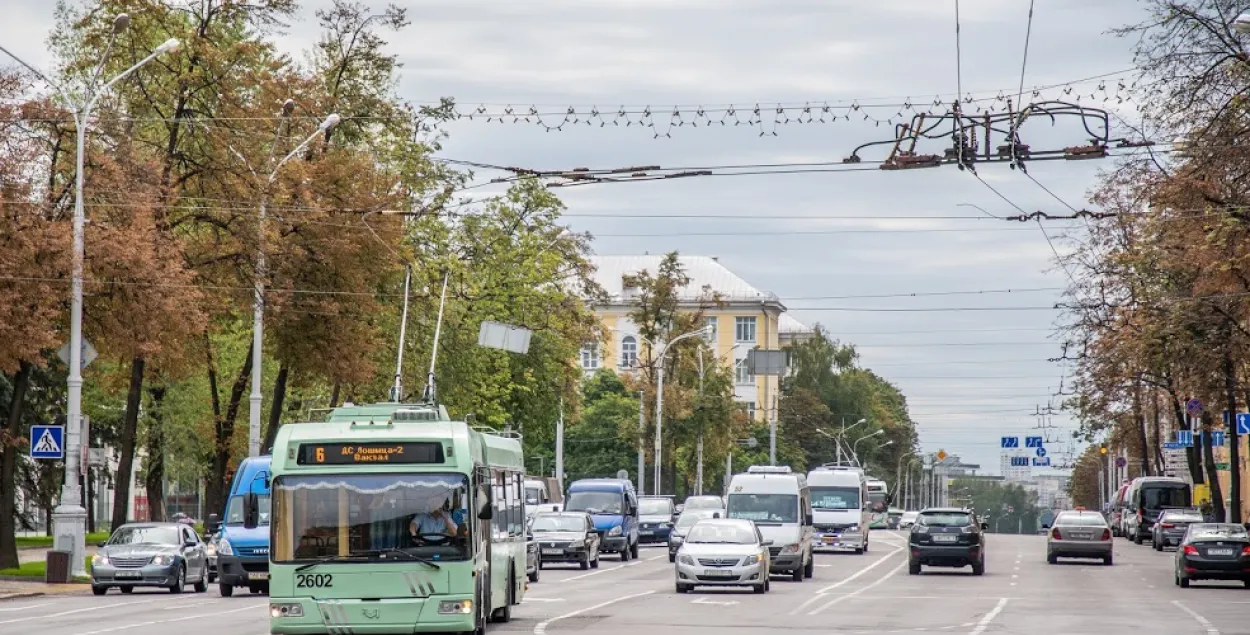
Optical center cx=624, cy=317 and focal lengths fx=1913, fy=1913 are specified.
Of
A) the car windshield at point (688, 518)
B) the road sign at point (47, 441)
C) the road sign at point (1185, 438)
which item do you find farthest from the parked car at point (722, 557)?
the road sign at point (1185, 438)

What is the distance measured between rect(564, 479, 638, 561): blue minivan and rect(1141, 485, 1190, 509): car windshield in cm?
2746

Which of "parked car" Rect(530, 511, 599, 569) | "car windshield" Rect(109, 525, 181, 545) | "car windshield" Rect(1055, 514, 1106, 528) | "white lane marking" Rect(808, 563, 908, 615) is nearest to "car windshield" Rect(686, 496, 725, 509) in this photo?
"car windshield" Rect(1055, 514, 1106, 528)

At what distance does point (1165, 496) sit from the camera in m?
73.3

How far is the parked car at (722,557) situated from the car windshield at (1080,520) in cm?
1861

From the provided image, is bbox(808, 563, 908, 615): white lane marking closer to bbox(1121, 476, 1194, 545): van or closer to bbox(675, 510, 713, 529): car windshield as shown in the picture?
bbox(675, 510, 713, 529): car windshield

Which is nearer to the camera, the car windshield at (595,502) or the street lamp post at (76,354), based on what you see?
the street lamp post at (76,354)

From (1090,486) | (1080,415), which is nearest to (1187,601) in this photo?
(1080,415)

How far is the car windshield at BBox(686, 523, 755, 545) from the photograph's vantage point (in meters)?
34.6

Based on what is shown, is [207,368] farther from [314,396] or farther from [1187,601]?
[1187,601]

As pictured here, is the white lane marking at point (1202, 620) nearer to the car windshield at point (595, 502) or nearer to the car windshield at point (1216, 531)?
the car windshield at point (1216, 531)

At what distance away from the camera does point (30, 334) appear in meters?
35.5

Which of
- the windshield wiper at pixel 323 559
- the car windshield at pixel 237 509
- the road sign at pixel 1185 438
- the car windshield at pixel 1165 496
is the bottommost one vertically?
the windshield wiper at pixel 323 559

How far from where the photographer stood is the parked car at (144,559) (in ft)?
115

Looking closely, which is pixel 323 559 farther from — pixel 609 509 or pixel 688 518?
pixel 688 518
